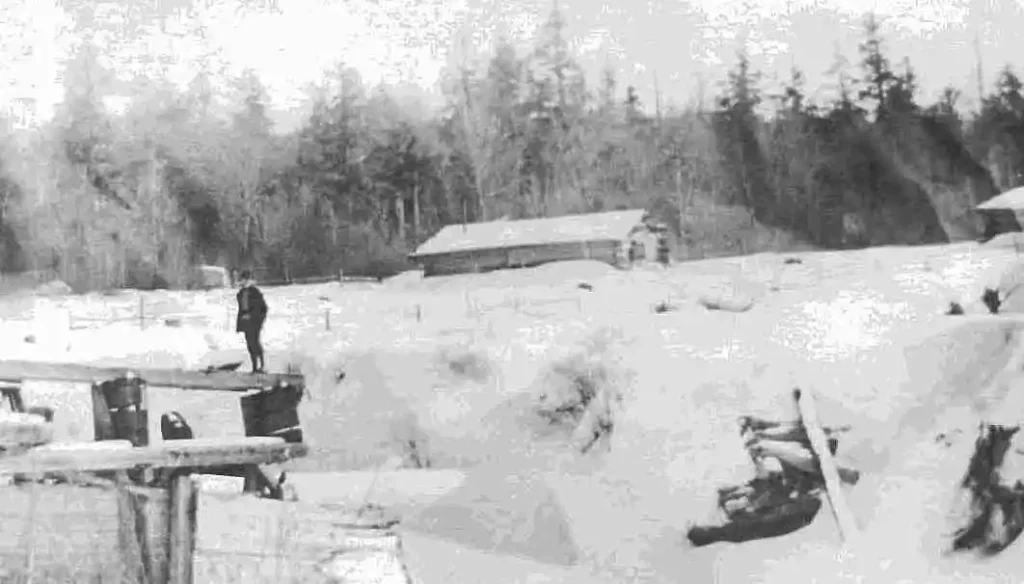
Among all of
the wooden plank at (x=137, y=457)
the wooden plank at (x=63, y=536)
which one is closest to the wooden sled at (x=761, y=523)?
the wooden plank at (x=137, y=457)

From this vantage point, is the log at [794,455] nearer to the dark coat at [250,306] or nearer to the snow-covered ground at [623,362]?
the snow-covered ground at [623,362]

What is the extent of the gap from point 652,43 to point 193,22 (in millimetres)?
1776

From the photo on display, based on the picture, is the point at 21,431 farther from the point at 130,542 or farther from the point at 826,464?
the point at 826,464

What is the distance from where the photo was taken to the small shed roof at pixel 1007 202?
152 inches

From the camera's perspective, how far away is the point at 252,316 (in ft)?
13.2

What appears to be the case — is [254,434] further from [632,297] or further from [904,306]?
[904,306]

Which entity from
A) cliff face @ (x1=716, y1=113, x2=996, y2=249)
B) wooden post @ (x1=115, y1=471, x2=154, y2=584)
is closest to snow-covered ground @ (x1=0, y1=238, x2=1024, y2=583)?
cliff face @ (x1=716, y1=113, x2=996, y2=249)

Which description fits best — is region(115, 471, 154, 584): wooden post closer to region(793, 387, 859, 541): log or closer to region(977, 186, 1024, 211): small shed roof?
region(793, 387, 859, 541): log

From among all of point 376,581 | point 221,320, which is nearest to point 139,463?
point 376,581

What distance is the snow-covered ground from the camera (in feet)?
12.4

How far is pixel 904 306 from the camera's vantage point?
13.2 ft

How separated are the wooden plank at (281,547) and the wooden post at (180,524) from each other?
137 millimetres

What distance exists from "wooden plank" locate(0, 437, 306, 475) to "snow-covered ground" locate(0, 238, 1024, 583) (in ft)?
3.89

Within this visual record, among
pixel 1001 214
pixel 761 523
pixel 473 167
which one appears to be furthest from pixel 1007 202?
pixel 473 167
